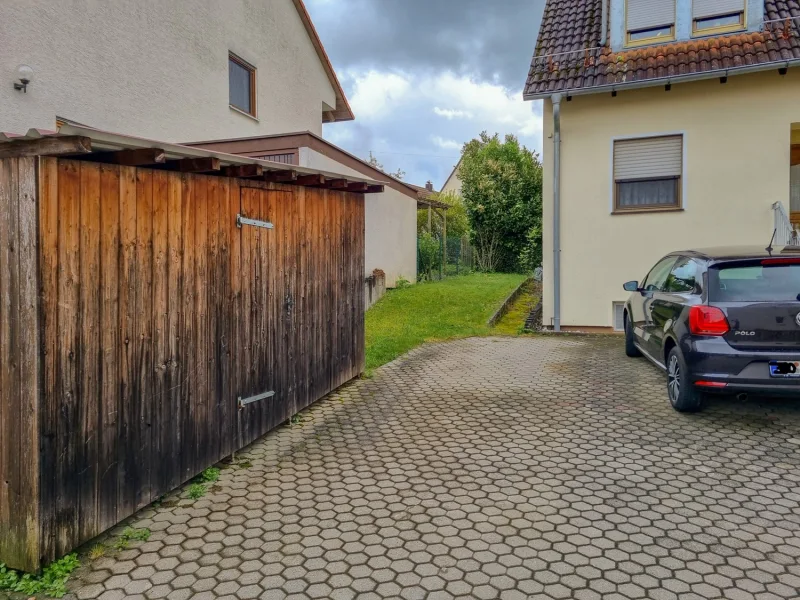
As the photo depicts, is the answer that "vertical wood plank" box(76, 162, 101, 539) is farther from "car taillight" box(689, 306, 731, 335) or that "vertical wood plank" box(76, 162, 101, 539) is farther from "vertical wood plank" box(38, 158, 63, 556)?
→ "car taillight" box(689, 306, 731, 335)

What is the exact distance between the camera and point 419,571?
10.1 ft

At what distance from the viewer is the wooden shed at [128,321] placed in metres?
3.01

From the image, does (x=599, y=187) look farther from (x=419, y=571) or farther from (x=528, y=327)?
(x=419, y=571)

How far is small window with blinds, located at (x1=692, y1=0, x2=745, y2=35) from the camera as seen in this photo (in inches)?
393

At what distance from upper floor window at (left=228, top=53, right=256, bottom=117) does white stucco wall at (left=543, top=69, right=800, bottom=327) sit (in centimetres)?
765

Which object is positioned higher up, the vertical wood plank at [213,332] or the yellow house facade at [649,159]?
the yellow house facade at [649,159]

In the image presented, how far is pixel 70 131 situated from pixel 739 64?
10131 millimetres

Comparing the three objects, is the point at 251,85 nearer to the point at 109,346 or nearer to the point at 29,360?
the point at 109,346

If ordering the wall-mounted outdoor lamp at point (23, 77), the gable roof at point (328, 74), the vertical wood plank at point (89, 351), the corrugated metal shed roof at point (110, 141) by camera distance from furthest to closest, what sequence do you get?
1. the gable roof at point (328, 74)
2. the wall-mounted outdoor lamp at point (23, 77)
3. the vertical wood plank at point (89, 351)
4. the corrugated metal shed roof at point (110, 141)

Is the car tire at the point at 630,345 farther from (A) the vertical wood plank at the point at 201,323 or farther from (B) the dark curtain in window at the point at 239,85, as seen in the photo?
(B) the dark curtain in window at the point at 239,85

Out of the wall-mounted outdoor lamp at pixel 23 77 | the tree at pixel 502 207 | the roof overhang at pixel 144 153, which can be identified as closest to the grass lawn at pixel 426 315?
the roof overhang at pixel 144 153

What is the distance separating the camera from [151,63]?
35.9 feet

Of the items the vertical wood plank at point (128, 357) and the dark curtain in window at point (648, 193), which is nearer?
the vertical wood plank at point (128, 357)

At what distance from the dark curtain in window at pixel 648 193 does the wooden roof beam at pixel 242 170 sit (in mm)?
7994
